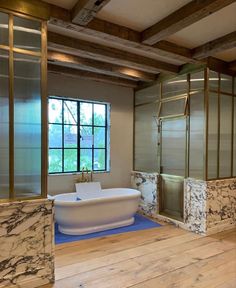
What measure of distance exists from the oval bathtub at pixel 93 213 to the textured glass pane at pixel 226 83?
2.42 meters

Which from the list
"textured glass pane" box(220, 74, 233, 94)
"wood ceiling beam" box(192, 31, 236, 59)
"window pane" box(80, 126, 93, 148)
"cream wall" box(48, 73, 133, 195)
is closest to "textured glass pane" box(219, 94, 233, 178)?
"textured glass pane" box(220, 74, 233, 94)

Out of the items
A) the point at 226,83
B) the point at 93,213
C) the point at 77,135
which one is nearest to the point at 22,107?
the point at 93,213

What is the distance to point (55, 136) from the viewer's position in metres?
4.70

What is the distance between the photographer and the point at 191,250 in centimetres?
338

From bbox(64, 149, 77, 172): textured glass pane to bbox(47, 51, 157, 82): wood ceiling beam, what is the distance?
1.62m

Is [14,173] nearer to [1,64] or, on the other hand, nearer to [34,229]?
[34,229]

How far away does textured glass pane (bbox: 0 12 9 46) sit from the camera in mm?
2297

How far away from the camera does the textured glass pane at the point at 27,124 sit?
7.92 feet

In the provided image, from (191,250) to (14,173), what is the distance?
2.55 meters

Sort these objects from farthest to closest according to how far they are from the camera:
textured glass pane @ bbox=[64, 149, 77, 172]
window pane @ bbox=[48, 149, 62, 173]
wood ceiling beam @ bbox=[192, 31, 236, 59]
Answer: textured glass pane @ bbox=[64, 149, 77, 172] < window pane @ bbox=[48, 149, 62, 173] < wood ceiling beam @ bbox=[192, 31, 236, 59]

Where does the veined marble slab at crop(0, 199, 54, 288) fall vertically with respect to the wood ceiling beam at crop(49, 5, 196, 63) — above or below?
below

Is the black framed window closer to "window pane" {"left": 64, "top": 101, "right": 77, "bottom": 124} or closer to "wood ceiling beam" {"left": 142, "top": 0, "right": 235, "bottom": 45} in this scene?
"window pane" {"left": 64, "top": 101, "right": 77, "bottom": 124}

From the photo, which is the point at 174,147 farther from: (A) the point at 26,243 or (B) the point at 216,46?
(A) the point at 26,243

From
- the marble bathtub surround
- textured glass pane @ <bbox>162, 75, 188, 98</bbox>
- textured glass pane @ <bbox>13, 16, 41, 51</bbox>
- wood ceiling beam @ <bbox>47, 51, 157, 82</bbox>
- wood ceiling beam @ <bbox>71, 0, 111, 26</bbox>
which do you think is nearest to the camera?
wood ceiling beam @ <bbox>71, 0, 111, 26</bbox>
